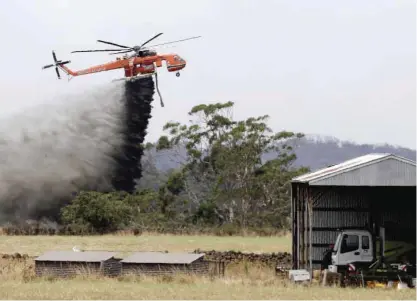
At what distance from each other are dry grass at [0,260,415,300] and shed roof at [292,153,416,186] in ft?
11.2

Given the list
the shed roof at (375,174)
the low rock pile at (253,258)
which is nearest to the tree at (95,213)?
the low rock pile at (253,258)

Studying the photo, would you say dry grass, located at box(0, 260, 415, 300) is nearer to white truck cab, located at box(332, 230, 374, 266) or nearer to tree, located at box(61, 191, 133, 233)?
white truck cab, located at box(332, 230, 374, 266)

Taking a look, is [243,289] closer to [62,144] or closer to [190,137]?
[62,144]

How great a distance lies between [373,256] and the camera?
28.2 meters

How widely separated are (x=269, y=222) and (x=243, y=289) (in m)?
42.7

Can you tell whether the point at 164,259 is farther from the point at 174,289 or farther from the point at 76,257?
the point at 174,289

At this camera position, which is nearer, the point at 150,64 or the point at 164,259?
the point at 164,259

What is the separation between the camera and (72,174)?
207ft

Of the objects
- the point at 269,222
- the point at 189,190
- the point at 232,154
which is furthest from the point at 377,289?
the point at 189,190

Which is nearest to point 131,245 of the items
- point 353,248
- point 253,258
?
point 253,258

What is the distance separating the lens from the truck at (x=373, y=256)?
982 inches

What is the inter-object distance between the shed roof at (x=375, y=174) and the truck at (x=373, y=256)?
2153 millimetres

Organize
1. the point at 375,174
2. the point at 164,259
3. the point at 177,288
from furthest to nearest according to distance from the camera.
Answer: the point at 375,174, the point at 164,259, the point at 177,288

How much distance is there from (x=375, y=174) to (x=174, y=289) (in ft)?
26.8
